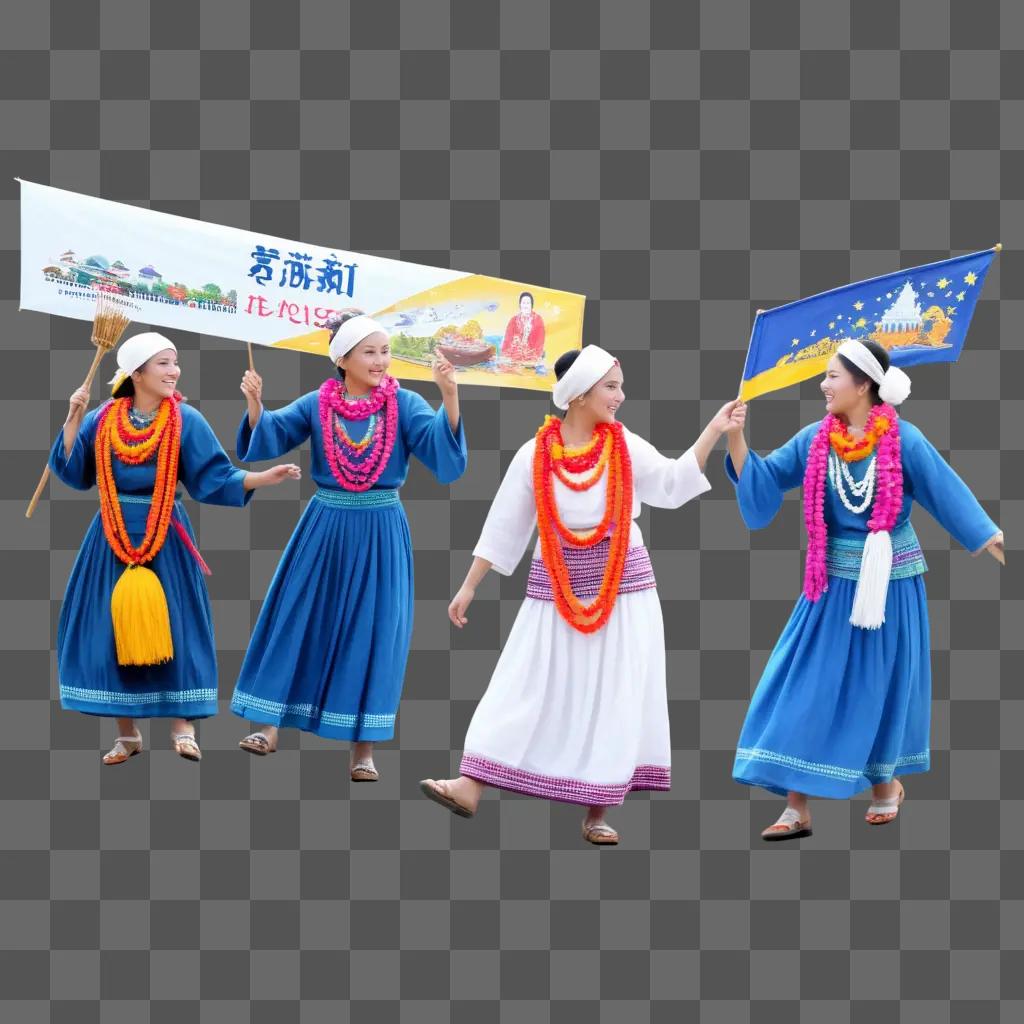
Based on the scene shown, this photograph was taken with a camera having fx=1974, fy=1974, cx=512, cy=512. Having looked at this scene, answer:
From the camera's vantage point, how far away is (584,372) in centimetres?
855

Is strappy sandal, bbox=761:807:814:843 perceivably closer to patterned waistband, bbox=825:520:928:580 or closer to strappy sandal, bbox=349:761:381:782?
patterned waistband, bbox=825:520:928:580

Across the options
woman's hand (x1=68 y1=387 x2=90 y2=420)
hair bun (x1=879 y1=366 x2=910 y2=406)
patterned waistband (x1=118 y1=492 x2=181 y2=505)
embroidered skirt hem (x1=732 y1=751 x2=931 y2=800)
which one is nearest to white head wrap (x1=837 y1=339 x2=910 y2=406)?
hair bun (x1=879 y1=366 x2=910 y2=406)

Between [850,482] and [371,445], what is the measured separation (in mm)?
2280

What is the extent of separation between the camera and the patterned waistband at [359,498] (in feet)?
30.8

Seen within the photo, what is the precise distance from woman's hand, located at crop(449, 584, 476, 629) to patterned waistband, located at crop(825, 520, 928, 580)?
1.58 m

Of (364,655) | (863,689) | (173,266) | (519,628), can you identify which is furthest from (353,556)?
(863,689)

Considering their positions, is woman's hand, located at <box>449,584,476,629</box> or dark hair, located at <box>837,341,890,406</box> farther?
woman's hand, located at <box>449,584,476,629</box>

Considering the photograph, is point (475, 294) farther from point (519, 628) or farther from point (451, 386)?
point (519, 628)

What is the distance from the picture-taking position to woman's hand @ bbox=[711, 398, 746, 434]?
28.2ft

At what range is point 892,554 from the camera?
27.9 ft

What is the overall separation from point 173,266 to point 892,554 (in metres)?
3.72

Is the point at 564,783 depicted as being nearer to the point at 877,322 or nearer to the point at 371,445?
the point at 371,445

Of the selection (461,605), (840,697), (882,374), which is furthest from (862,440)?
(461,605)

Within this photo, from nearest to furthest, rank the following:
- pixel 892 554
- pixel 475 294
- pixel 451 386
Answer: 1. pixel 892 554
2. pixel 451 386
3. pixel 475 294
